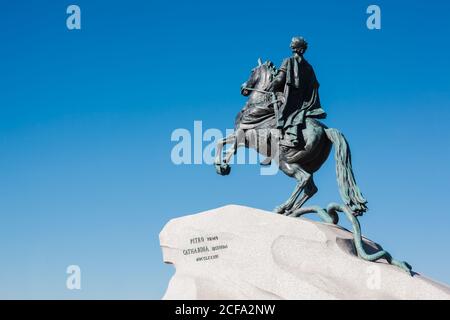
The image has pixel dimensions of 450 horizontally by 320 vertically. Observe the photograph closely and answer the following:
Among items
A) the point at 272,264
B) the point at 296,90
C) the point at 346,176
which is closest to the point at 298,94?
the point at 296,90

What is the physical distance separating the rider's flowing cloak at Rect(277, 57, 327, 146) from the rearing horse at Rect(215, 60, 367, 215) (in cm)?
20

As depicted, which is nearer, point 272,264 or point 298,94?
point 272,264

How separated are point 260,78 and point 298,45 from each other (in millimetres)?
921

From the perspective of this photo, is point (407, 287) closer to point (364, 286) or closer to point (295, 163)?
point (364, 286)

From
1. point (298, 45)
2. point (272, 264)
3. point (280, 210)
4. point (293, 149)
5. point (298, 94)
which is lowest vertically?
point (272, 264)

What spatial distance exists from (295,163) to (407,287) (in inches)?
125

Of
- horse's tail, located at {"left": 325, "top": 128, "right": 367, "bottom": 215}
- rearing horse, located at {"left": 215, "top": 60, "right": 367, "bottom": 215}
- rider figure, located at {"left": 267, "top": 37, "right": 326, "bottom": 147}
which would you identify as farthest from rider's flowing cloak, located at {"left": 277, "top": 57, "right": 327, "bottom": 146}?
horse's tail, located at {"left": 325, "top": 128, "right": 367, "bottom": 215}

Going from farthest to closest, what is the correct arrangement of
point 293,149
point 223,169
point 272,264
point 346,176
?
point 223,169, point 293,149, point 346,176, point 272,264

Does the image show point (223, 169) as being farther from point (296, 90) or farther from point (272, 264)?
point (272, 264)

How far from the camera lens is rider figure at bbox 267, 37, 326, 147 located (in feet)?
41.9

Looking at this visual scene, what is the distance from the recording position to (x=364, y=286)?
10617 mm

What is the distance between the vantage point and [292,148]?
1270 centimetres
